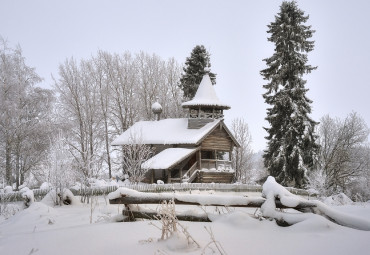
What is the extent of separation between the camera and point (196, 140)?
77.5ft

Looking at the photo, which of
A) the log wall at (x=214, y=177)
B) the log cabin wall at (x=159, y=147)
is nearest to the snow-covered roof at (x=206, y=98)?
the log cabin wall at (x=159, y=147)

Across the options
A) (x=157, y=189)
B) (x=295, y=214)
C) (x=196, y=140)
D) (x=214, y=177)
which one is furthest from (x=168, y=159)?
(x=295, y=214)

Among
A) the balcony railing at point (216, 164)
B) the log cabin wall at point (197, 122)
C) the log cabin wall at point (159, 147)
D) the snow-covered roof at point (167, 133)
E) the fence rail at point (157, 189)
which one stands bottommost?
the fence rail at point (157, 189)

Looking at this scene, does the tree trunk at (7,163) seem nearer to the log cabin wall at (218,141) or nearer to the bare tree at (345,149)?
the log cabin wall at (218,141)

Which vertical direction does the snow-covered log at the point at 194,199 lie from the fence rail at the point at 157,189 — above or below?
above

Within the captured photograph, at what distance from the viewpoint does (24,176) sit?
25.1 meters

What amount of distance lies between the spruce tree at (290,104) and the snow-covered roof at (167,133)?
602 cm

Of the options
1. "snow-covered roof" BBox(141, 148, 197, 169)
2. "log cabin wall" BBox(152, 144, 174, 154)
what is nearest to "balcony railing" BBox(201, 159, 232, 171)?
"snow-covered roof" BBox(141, 148, 197, 169)

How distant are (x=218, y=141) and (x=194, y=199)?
22.6m

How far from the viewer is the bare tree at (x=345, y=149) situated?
95.8 ft

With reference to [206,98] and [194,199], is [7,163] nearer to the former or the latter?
[206,98]

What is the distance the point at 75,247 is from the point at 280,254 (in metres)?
2.57

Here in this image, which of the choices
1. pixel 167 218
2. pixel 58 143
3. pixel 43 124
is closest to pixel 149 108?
pixel 43 124

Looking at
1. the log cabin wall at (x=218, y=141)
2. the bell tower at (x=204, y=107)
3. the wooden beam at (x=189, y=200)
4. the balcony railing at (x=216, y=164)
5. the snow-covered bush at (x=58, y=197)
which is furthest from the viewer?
the bell tower at (x=204, y=107)
